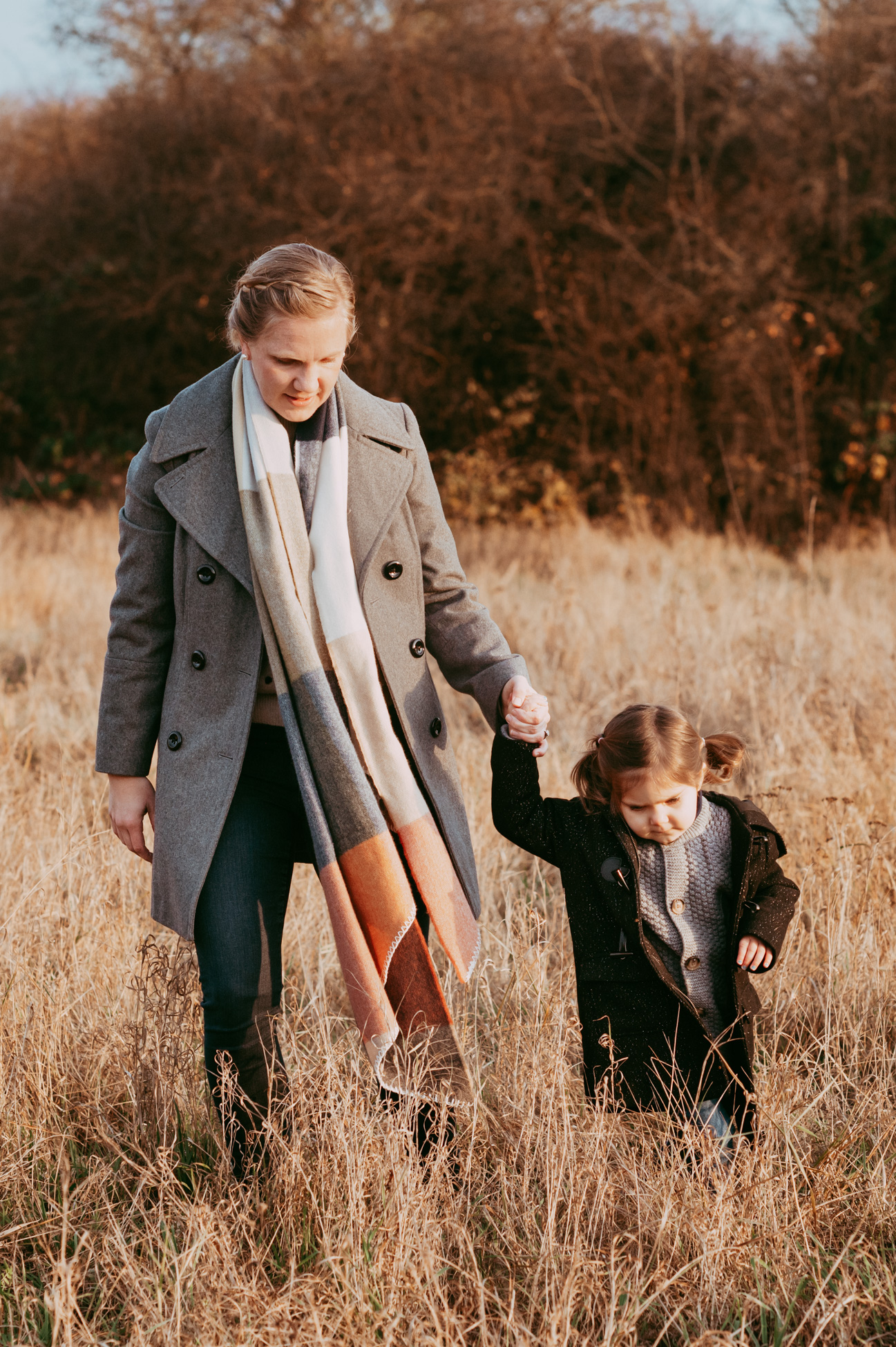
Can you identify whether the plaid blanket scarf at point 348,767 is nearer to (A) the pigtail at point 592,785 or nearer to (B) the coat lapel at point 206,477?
(B) the coat lapel at point 206,477

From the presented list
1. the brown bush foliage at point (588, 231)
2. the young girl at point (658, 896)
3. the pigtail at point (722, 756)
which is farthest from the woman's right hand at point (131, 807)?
the brown bush foliage at point (588, 231)

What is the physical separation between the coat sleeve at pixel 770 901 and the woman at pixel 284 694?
0.49m

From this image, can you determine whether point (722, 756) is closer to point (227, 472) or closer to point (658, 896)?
point (658, 896)

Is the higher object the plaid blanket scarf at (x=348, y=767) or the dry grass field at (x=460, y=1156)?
the plaid blanket scarf at (x=348, y=767)

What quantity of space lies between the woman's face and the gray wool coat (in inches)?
5.0

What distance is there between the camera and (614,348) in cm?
935

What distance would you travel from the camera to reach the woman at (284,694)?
1.98 m

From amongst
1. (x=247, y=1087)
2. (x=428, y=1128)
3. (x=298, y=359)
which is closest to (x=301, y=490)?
(x=298, y=359)

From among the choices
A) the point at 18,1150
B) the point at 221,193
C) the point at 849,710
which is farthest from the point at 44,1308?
the point at 221,193

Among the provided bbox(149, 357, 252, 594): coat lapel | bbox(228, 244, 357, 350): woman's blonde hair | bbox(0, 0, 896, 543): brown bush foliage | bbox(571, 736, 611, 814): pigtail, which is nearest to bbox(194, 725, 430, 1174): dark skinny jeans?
bbox(149, 357, 252, 594): coat lapel

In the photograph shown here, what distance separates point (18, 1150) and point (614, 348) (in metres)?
8.28

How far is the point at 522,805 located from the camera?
2.14m

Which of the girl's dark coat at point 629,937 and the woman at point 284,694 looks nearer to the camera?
the woman at point 284,694

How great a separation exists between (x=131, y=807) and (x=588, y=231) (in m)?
8.45
